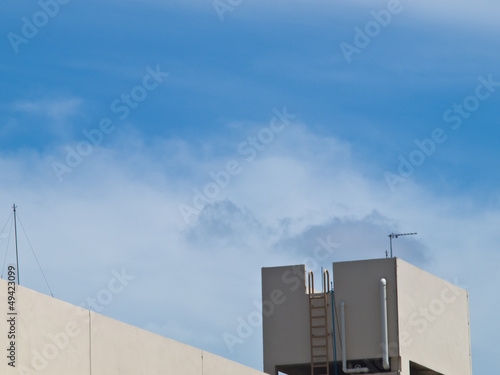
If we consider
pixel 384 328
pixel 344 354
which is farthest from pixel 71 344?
pixel 384 328

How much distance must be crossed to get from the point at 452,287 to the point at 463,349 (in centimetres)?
163

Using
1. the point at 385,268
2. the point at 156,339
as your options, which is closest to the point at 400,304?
the point at 385,268

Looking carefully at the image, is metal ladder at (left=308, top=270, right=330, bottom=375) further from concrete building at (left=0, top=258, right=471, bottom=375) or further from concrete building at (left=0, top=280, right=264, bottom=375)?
concrete building at (left=0, top=280, right=264, bottom=375)

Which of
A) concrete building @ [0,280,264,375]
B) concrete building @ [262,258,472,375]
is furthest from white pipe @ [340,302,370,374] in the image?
concrete building @ [0,280,264,375]

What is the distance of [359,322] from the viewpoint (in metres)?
25.1

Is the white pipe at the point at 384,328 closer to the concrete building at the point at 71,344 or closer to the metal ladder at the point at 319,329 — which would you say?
the metal ladder at the point at 319,329

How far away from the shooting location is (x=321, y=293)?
2580 cm

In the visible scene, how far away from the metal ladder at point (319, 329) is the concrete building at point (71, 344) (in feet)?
23.2

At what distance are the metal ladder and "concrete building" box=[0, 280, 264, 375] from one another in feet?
23.2

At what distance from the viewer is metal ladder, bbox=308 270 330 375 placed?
25.2m

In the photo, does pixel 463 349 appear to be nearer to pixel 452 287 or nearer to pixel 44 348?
pixel 452 287

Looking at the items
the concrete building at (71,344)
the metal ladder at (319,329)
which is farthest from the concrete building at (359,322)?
the concrete building at (71,344)

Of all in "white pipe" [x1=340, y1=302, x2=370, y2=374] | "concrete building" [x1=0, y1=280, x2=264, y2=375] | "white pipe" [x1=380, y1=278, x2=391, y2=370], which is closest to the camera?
"concrete building" [x1=0, y1=280, x2=264, y2=375]

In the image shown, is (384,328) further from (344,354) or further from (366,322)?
(344,354)
